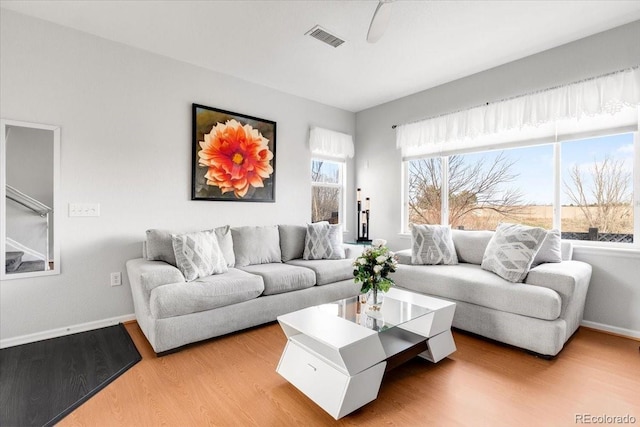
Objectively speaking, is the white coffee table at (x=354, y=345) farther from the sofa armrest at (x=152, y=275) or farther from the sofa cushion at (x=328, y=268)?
the sofa armrest at (x=152, y=275)

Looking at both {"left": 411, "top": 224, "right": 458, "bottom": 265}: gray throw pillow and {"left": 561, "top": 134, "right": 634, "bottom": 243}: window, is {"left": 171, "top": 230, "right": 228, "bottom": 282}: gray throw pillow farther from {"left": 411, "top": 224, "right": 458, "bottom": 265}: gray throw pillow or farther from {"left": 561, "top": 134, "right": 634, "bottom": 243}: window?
{"left": 561, "top": 134, "right": 634, "bottom": 243}: window

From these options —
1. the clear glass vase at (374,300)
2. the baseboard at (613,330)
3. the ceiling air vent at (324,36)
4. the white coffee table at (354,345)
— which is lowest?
the baseboard at (613,330)

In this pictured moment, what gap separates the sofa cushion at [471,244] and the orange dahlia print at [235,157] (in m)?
2.39

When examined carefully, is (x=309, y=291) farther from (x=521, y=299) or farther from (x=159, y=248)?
(x=521, y=299)

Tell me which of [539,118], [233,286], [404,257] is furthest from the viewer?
[404,257]

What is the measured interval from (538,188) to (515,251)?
1.11 metres

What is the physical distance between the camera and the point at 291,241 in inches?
151

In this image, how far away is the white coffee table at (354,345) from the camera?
5.47 ft

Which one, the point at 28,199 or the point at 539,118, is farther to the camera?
the point at 539,118

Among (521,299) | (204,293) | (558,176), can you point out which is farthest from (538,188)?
(204,293)

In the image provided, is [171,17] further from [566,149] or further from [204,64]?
[566,149]

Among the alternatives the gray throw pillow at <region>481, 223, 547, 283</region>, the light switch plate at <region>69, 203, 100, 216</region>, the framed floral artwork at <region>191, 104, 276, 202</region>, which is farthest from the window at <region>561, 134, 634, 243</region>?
the light switch plate at <region>69, 203, 100, 216</region>

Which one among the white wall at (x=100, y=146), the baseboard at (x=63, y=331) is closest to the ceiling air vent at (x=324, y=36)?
the white wall at (x=100, y=146)

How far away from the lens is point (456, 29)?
273 centimetres
